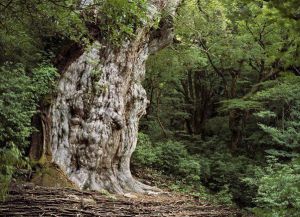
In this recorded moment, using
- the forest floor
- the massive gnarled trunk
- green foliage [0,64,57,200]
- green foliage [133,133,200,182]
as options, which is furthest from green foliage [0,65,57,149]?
green foliage [133,133,200,182]

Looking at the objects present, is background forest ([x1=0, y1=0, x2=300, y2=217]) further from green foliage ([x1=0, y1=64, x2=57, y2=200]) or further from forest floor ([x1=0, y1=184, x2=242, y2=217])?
forest floor ([x1=0, y1=184, x2=242, y2=217])

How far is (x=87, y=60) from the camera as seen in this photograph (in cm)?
877

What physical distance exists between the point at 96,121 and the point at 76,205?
2.76m

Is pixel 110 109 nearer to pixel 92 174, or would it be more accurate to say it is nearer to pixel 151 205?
pixel 92 174

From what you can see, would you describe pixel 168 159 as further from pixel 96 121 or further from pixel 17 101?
pixel 17 101

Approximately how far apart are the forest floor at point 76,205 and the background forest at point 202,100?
62 cm

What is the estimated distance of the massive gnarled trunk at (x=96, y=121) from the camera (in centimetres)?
838

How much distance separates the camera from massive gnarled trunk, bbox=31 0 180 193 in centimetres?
838

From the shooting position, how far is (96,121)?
878cm

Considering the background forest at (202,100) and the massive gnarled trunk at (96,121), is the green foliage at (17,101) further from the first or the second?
the massive gnarled trunk at (96,121)

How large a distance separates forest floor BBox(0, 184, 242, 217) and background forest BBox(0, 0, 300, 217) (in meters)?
0.62

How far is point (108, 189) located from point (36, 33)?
3.65m

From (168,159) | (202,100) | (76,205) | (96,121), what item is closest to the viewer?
(76,205)

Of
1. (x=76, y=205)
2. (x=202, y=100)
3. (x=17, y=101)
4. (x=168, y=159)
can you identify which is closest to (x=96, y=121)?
(x=17, y=101)
